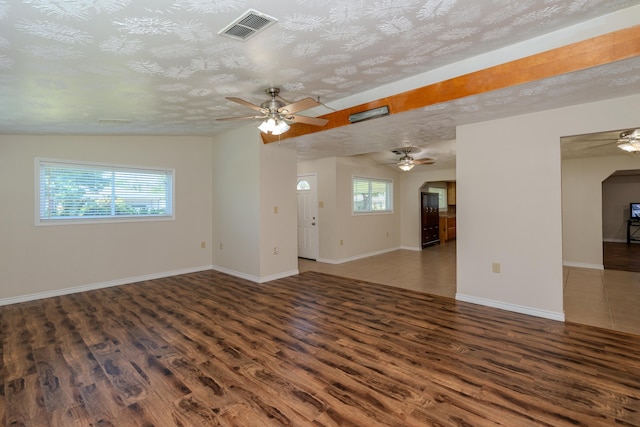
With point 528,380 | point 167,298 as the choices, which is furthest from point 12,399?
point 528,380

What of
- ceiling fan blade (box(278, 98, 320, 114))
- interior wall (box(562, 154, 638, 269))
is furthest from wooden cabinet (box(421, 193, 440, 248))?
ceiling fan blade (box(278, 98, 320, 114))

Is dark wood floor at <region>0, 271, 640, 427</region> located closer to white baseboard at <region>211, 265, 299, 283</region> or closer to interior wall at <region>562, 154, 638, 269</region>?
white baseboard at <region>211, 265, 299, 283</region>

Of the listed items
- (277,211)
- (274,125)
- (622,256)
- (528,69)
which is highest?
(528,69)

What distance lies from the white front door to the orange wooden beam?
3.90 m

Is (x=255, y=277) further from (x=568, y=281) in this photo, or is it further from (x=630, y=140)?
(x=630, y=140)

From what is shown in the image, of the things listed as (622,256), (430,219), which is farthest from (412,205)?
(622,256)

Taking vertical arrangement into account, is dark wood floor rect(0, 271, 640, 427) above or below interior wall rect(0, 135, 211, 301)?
below

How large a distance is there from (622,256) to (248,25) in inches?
373

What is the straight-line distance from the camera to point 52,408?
1.96 meters

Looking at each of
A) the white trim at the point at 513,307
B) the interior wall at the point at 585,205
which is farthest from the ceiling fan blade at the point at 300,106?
the interior wall at the point at 585,205

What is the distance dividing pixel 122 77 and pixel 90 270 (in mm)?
3507

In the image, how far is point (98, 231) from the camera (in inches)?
189

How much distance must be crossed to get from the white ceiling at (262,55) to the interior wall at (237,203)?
143cm

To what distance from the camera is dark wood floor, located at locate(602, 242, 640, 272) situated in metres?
6.00
